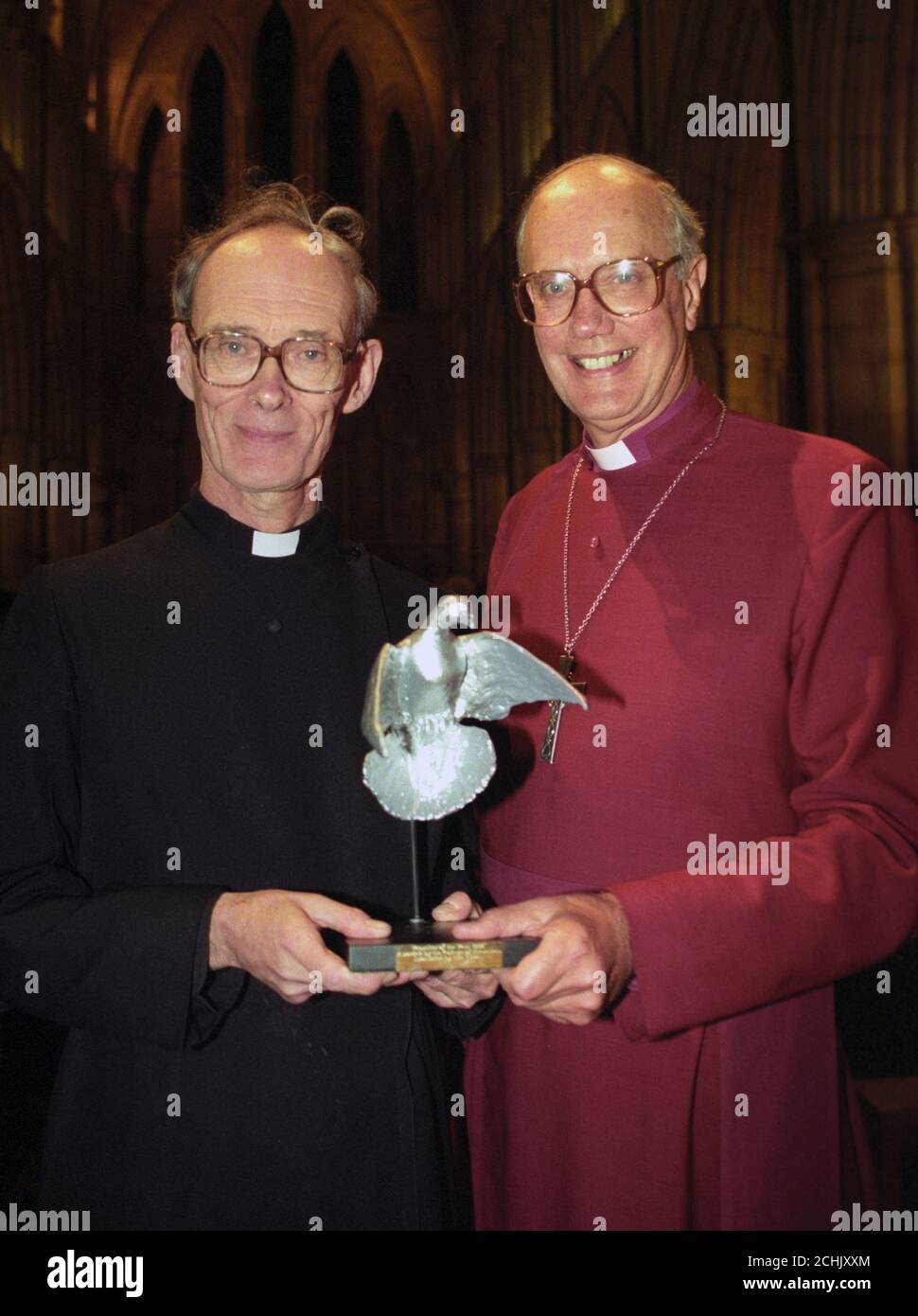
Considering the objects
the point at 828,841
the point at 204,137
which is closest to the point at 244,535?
the point at 828,841

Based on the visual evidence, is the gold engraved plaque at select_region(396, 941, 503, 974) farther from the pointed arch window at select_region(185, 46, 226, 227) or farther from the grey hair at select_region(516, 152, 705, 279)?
the pointed arch window at select_region(185, 46, 226, 227)

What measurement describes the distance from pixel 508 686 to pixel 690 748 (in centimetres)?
46

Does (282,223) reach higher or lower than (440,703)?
higher

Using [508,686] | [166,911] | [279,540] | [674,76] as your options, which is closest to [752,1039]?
[508,686]

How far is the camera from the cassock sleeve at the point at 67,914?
162cm

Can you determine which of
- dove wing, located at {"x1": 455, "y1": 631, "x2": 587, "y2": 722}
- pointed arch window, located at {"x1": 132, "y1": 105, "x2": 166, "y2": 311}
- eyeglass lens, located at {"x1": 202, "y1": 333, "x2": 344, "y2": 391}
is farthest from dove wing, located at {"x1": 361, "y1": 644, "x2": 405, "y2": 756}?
pointed arch window, located at {"x1": 132, "y1": 105, "x2": 166, "y2": 311}

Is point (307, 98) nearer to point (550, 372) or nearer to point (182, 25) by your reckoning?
point (182, 25)

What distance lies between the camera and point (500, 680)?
1.60 metres

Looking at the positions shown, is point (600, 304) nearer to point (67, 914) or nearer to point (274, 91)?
point (67, 914)

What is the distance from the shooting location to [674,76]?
9227 millimetres

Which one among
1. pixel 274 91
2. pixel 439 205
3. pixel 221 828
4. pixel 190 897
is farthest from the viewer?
pixel 274 91

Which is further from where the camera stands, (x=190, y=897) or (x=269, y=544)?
(x=269, y=544)

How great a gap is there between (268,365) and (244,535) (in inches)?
11.7

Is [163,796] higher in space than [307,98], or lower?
lower
